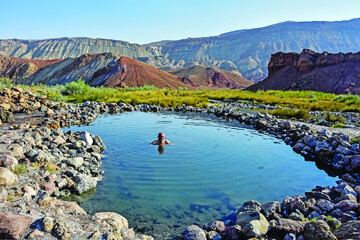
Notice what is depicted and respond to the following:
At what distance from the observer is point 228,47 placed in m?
169

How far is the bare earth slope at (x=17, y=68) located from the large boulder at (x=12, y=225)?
101 metres

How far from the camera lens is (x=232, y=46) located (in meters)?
169

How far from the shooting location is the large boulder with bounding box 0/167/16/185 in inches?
169

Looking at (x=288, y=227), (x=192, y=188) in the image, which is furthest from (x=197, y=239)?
(x=192, y=188)

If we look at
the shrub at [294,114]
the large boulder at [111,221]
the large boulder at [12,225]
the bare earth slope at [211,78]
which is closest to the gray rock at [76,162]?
the large boulder at [111,221]

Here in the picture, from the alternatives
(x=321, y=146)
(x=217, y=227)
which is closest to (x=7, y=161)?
(x=217, y=227)

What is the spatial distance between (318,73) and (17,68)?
314 feet

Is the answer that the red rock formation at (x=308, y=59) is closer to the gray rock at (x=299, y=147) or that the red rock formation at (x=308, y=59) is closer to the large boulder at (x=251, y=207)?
the gray rock at (x=299, y=147)

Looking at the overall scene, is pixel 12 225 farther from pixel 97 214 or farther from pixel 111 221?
pixel 111 221

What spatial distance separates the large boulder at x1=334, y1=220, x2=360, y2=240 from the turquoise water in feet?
5.89

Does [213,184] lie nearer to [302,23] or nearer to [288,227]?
[288,227]

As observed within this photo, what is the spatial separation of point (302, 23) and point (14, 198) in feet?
674

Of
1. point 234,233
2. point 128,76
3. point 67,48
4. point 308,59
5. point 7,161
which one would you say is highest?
point 67,48

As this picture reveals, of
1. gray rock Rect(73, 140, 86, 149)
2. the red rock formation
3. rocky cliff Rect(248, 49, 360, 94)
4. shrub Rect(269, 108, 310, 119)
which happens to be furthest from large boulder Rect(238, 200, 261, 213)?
the red rock formation
